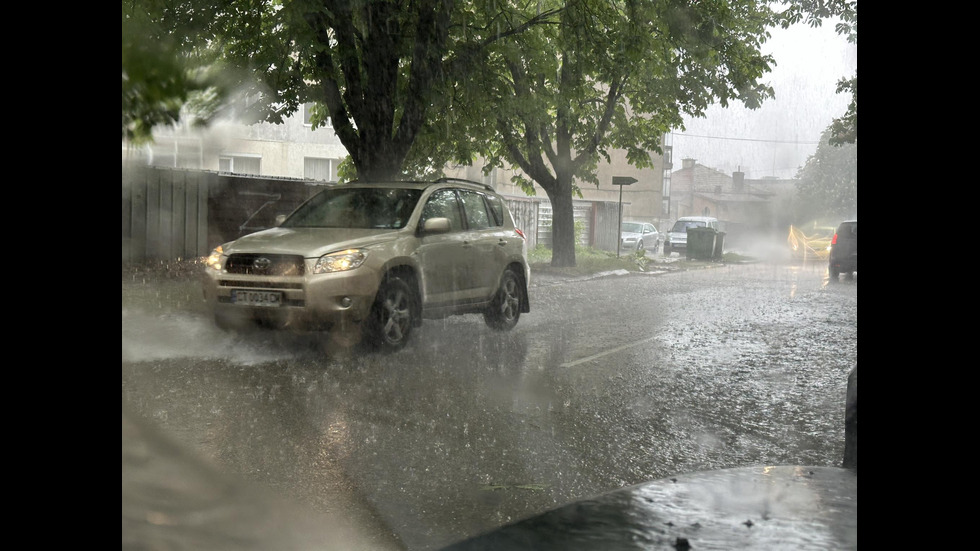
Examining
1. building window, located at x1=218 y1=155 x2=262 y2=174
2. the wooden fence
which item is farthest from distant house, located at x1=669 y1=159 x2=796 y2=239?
the wooden fence

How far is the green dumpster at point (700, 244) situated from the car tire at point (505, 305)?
4.99 m

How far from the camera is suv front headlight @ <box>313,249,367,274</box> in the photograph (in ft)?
16.4

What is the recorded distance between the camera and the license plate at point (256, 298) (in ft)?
15.2

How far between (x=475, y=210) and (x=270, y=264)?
2132 millimetres

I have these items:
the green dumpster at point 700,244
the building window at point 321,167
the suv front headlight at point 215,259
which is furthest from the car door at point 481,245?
the green dumpster at point 700,244

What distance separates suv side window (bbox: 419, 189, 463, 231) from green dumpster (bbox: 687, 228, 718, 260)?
5787 millimetres

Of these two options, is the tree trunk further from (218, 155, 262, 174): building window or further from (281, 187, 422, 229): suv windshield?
(218, 155, 262, 174): building window

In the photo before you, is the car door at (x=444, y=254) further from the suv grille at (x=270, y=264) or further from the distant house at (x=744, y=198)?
the distant house at (x=744, y=198)

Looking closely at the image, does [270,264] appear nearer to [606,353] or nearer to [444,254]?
[444,254]

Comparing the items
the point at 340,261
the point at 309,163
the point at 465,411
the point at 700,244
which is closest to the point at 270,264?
the point at 340,261
